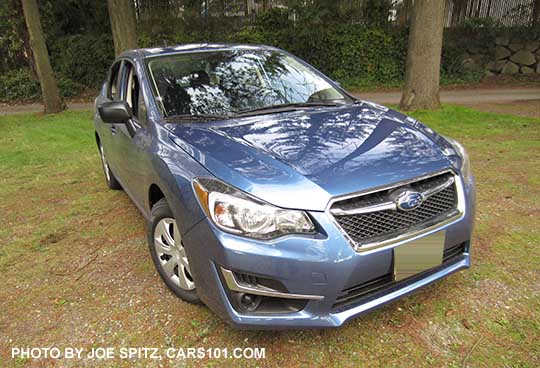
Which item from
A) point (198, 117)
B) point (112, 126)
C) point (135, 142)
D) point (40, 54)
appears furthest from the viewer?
point (40, 54)

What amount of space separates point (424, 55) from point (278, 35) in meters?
8.14

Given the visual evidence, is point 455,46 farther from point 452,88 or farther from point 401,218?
point 401,218

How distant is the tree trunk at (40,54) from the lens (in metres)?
10.1

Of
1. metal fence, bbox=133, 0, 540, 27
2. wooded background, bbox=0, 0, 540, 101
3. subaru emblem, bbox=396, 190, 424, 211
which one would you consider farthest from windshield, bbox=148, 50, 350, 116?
metal fence, bbox=133, 0, 540, 27

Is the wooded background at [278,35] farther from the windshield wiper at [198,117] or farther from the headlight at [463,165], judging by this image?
the headlight at [463,165]

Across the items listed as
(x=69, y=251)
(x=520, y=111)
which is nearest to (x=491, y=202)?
(x=69, y=251)

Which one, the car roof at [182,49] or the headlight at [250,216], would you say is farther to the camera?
the car roof at [182,49]

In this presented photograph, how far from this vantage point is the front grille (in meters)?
1.91

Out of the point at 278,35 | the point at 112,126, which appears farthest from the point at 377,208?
the point at 278,35

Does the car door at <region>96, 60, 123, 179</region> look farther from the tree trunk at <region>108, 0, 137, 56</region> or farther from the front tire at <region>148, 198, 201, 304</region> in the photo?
the tree trunk at <region>108, 0, 137, 56</region>

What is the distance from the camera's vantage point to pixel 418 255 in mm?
2037

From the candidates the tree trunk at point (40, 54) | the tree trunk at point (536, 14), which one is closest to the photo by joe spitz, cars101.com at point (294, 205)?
the tree trunk at point (40, 54)

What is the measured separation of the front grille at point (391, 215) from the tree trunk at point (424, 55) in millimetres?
6417

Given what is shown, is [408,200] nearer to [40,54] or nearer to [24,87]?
[40,54]
